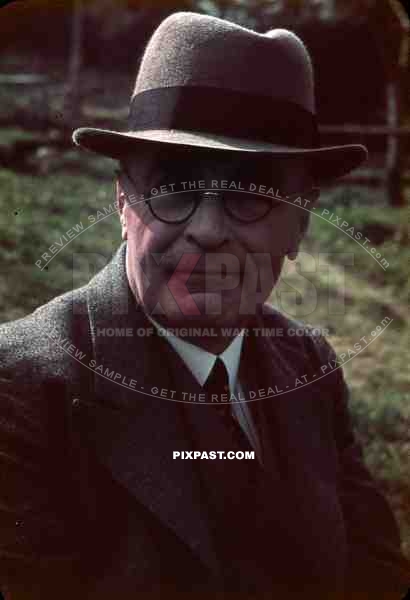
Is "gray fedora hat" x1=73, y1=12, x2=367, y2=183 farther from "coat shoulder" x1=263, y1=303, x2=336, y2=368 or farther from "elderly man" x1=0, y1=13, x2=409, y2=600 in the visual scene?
"coat shoulder" x1=263, y1=303, x2=336, y2=368

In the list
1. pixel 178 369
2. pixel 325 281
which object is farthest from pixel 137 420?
pixel 325 281

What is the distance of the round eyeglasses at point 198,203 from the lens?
5.37 feet

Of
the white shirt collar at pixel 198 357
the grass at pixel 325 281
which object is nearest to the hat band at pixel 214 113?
the white shirt collar at pixel 198 357

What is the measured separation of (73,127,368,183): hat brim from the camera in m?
1.63

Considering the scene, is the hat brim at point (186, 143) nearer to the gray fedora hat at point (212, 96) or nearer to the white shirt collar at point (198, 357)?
the gray fedora hat at point (212, 96)

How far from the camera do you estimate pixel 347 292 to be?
3682 mm

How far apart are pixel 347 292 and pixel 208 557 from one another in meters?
2.31

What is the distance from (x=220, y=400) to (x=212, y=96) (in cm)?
86

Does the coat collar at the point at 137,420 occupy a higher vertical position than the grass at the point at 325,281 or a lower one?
higher

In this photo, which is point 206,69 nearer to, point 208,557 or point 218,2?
point 218,2

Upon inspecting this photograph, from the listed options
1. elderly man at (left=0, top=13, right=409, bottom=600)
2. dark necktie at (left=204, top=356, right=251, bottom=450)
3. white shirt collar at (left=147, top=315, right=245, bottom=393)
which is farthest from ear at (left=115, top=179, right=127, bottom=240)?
dark necktie at (left=204, top=356, right=251, bottom=450)

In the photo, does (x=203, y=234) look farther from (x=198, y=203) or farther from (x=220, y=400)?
(x=220, y=400)

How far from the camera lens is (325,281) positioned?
11.5 ft

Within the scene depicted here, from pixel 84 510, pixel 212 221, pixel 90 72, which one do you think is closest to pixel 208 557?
pixel 84 510
